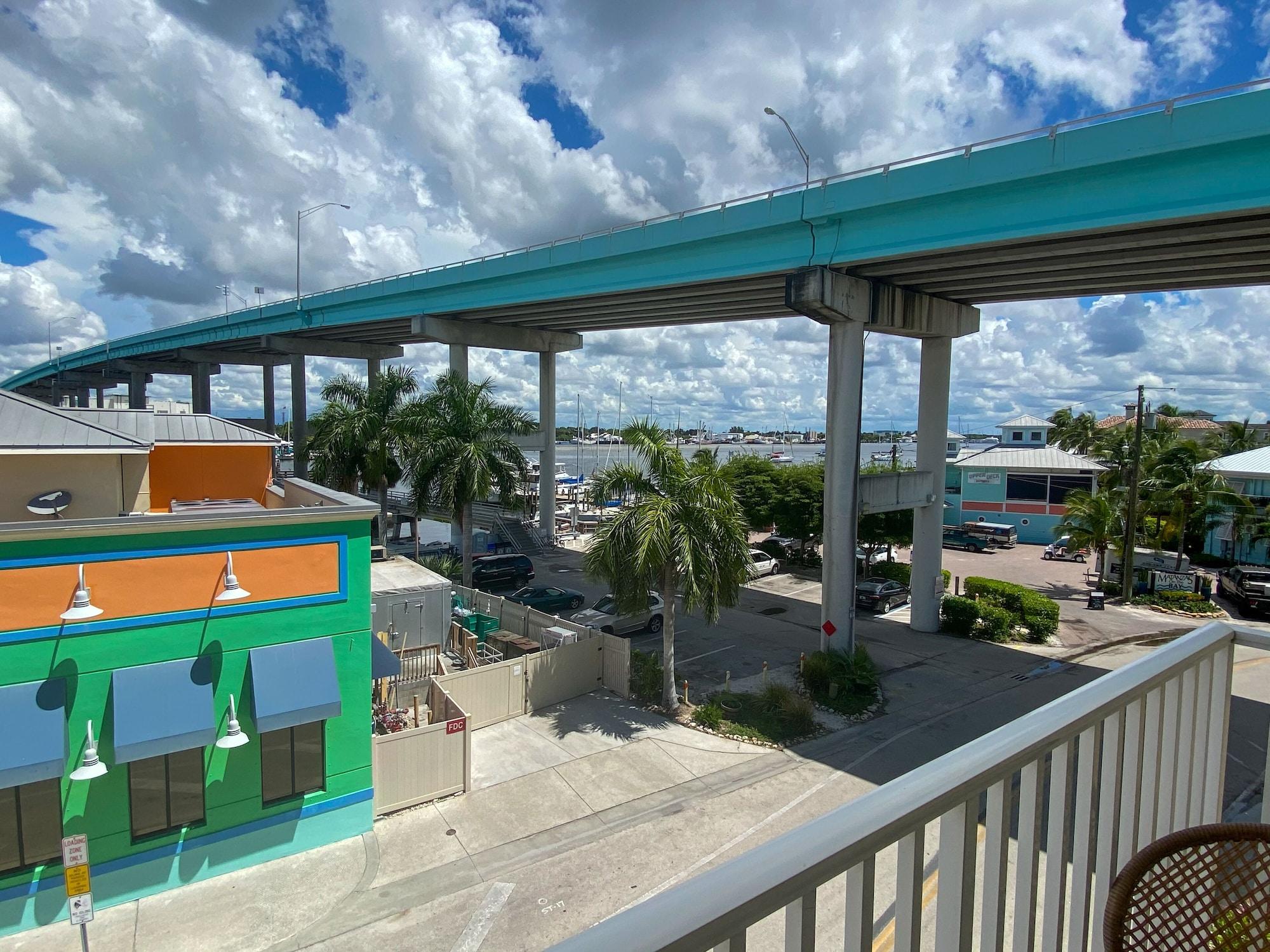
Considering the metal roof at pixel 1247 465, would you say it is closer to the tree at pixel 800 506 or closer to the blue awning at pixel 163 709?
the tree at pixel 800 506

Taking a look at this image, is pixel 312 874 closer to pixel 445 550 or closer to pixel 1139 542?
pixel 445 550

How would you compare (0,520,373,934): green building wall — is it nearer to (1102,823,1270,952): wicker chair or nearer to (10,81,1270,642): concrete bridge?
(1102,823,1270,952): wicker chair

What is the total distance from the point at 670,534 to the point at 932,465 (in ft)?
41.6

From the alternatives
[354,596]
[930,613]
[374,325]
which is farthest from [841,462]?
[374,325]

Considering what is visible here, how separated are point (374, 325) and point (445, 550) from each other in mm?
17843

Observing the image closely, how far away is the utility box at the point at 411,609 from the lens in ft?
59.5

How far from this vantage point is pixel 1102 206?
14.6 meters

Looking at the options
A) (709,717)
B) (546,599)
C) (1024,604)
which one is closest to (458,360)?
(546,599)

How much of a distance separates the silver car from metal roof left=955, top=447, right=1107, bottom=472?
1346 inches

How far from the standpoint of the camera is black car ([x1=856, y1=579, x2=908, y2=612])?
2738cm

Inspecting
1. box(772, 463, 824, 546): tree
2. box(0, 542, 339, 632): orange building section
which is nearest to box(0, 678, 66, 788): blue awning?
box(0, 542, 339, 632): orange building section

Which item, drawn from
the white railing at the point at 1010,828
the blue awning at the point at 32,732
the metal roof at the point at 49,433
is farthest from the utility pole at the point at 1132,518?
the blue awning at the point at 32,732

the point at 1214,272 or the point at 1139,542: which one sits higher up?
the point at 1214,272

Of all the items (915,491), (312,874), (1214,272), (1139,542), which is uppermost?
(1214,272)
